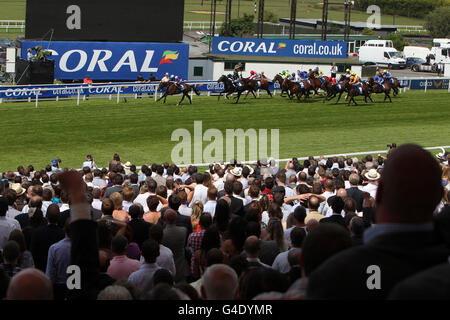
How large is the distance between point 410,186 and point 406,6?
10130 centimetres

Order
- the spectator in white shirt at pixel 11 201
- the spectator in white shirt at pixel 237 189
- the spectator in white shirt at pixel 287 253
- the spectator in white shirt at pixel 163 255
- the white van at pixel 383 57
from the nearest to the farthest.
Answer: the spectator in white shirt at pixel 287 253 → the spectator in white shirt at pixel 163 255 → the spectator in white shirt at pixel 11 201 → the spectator in white shirt at pixel 237 189 → the white van at pixel 383 57

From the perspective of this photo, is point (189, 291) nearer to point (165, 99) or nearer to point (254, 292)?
point (254, 292)

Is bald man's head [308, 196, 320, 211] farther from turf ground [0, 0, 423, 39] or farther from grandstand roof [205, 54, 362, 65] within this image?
turf ground [0, 0, 423, 39]

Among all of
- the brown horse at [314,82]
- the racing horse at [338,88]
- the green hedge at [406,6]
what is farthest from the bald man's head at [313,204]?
the green hedge at [406,6]

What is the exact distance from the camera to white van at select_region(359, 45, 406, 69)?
5691 centimetres

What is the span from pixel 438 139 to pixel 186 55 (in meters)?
16.1

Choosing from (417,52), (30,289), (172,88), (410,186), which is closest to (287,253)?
(30,289)

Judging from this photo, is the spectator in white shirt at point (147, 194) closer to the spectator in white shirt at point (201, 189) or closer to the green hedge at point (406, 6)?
the spectator in white shirt at point (201, 189)

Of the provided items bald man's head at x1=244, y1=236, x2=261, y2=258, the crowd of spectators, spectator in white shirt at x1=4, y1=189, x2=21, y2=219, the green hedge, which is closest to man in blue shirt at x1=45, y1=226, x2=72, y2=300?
the crowd of spectators

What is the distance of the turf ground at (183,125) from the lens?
20.0 metres

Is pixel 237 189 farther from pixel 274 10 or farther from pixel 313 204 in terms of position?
pixel 274 10

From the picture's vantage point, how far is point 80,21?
33188 millimetres

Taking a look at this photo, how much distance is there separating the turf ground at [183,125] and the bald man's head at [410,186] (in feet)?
53.5
